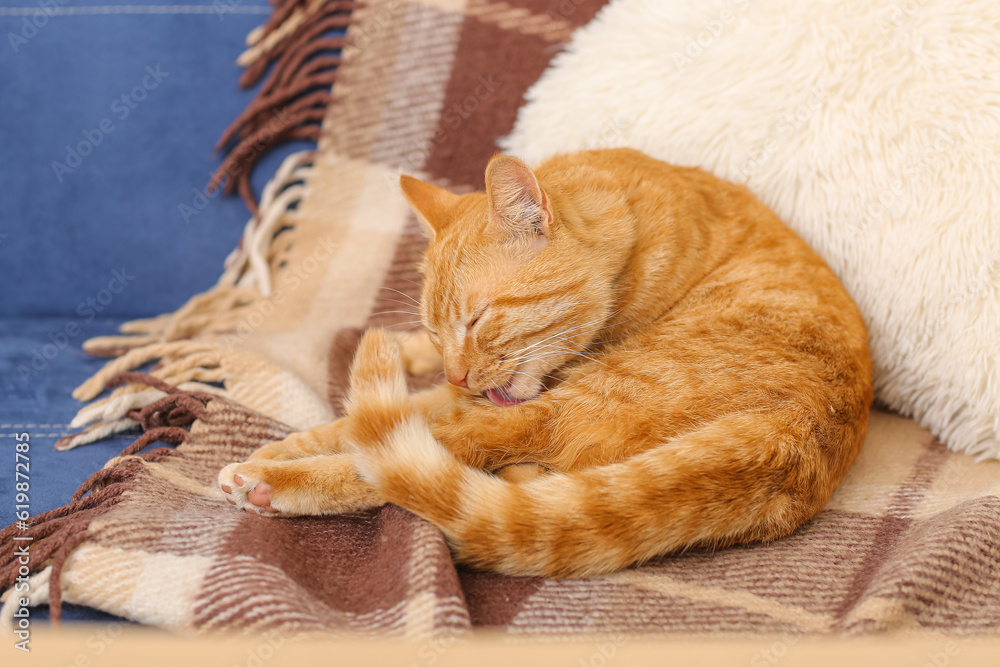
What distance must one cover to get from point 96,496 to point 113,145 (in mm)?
1316

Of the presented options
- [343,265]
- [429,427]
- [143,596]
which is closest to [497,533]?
[429,427]

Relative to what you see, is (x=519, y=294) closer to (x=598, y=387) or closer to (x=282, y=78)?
(x=598, y=387)

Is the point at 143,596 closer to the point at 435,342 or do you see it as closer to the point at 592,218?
the point at 435,342

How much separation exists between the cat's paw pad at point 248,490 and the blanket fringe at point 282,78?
1085mm

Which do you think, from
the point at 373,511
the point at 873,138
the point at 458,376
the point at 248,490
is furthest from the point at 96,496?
the point at 873,138

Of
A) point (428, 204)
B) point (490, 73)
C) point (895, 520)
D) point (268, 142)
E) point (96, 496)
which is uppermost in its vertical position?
point (490, 73)

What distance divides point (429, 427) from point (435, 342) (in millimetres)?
248

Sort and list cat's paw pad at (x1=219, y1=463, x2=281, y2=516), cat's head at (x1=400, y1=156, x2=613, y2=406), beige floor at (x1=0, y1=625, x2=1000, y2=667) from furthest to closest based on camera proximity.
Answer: cat's head at (x1=400, y1=156, x2=613, y2=406) < cat's paw pad at (x1=219, y1=463, x2=281, y2=516) < beige floor at (x1=0, y1=625, x2=1000, y2=667)

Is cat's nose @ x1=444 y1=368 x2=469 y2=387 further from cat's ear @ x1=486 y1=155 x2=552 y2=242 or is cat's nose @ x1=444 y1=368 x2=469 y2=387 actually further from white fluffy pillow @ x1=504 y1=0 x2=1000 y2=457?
white fluffy pillow @ x1=504 y1=0 x2=1000 y2=457

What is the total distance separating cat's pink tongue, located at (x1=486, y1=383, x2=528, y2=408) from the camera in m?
1.31

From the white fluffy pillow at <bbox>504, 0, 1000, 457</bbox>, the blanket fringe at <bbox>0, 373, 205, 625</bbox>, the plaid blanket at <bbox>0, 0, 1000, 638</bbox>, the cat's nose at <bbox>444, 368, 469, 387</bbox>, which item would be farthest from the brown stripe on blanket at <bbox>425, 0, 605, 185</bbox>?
the blanket fringe at <bbox>0, 373, 205, 625</bbox>

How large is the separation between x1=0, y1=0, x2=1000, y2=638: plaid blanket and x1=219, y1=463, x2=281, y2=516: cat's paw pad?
0.03m

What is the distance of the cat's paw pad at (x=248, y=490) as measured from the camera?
1137mm

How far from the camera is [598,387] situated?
1.23m
